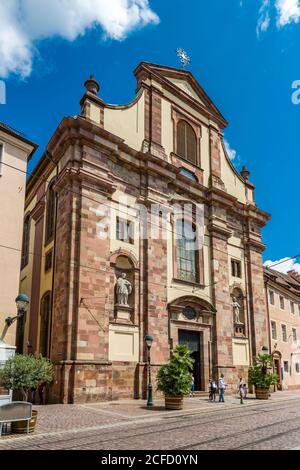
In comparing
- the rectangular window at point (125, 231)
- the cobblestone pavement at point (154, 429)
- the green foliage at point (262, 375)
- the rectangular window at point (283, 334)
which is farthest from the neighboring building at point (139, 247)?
the rectangular window at point (283, 334)

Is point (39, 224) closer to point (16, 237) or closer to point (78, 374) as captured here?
point (16, 237)

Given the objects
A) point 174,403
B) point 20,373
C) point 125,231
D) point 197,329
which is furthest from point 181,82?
point 20,373

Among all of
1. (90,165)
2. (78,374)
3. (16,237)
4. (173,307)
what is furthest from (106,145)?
(78,374)

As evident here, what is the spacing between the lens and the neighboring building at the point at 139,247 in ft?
69.5

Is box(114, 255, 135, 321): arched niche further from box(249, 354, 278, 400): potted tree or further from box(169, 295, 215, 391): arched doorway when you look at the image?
box(249, 354, 278, 400): potted tree

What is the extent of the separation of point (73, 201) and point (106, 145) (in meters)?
4.17

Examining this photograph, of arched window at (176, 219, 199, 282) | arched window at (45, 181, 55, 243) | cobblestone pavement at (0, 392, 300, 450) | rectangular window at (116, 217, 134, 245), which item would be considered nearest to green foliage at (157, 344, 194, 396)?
cobblestone pavement at (0, 392, 300, 450)

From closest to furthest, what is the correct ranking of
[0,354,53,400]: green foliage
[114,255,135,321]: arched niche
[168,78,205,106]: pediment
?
[0,354,53,400]: green foliage → [114,255,135,321]: arched niche → [168,78,205,106]: pediment

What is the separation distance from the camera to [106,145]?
24141mm

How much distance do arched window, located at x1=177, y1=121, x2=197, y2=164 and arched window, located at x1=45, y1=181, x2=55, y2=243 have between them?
9.53 metres

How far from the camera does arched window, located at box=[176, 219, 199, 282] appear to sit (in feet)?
90.9

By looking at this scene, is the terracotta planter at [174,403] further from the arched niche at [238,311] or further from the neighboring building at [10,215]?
the arched niche at [238,311]

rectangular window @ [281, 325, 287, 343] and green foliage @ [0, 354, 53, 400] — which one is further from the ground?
rectangular window @ [281, 325, 287, 343]

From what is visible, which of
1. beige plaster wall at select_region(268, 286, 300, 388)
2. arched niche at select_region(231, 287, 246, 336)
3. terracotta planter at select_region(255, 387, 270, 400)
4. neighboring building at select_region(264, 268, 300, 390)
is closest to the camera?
terracotta planter at select_region(255, 387, 270, 400)
